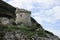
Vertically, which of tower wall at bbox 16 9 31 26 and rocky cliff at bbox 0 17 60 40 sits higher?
tower wall at bbox 16 9 31 26

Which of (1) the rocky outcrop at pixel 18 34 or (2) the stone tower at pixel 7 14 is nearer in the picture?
(1) the rocky outcrop at pixel 18 34

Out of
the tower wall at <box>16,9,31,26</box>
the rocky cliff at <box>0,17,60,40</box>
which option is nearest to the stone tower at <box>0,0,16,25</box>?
the tower wall at <box>16,9,31,26</box>

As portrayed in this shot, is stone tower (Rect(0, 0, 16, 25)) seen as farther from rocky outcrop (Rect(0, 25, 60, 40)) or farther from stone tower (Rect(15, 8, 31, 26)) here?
rocky outcrop (Rect(0, 25, 60, 40))

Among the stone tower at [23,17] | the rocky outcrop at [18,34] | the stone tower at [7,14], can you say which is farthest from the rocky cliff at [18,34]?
the stone tower at [23,17]

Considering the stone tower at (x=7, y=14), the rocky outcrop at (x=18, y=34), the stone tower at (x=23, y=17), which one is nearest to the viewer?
the rocky outcrop at (x=18, y=34)

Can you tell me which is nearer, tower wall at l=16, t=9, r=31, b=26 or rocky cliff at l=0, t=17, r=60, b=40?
rocky cliff at l=0, t=17, r=60, b=40

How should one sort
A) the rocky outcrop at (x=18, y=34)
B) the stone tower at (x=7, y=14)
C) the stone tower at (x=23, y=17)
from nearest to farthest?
the rocky outcrop at (x=18, y=34) → the stone tower at (x=7, y=14) → the stone tower at (x=23, y=17)

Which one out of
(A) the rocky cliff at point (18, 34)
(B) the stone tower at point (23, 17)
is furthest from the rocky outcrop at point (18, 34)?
(B) the stone tower at point (23, 17)

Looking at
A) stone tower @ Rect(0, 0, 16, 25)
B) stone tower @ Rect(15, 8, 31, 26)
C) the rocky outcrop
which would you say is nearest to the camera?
the rocky outcrop

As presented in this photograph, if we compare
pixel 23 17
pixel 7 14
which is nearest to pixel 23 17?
pixel 23 17

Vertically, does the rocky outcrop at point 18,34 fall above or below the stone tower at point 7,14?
below

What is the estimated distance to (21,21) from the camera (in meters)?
86.6

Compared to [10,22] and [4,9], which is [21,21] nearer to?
[10,22]

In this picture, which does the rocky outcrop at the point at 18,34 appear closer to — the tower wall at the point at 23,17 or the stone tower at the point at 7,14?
the stone tower at the point at 7,14
